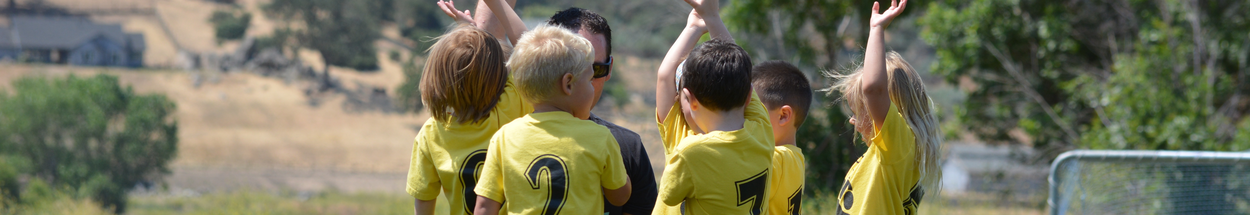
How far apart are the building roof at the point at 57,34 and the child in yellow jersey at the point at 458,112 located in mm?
51862

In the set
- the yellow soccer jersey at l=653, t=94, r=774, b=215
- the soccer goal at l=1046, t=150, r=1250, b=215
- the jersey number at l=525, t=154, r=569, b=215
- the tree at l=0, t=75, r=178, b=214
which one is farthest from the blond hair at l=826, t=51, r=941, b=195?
the tree at l=0, t=75, r=178, b=214

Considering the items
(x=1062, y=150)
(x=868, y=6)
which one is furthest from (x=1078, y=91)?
(x=868, y=6)

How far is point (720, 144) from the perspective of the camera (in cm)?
180

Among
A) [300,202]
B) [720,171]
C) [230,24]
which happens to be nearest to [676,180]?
[720,171]

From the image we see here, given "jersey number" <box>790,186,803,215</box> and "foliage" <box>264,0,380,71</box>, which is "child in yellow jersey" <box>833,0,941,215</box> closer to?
"jersey number" <box>790,186,803,215</box>

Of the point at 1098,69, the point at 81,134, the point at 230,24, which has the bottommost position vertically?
the point at 230,24

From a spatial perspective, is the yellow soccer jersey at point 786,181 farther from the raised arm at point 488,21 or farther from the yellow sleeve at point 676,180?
the raised arm at point 488,21

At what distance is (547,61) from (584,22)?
55 cm

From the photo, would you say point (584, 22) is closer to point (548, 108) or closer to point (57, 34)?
point (548, 108)

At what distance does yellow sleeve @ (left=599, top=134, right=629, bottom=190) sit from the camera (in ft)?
5.88

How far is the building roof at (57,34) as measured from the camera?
45.0 metres

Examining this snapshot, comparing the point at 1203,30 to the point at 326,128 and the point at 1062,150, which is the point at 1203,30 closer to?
the point at 1062,150

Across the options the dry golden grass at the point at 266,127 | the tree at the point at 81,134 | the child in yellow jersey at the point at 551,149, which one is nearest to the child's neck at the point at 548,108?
the child in yellow jersey at the point at 551,149

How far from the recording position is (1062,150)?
31.4 ft
